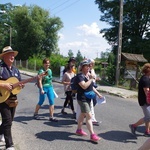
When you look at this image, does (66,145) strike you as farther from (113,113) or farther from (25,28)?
(25,28)

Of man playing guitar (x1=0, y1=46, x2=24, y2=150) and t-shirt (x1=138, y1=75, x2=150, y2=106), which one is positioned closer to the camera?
man playing guitar (x1=0, y1=46, x2=24, y2=150)

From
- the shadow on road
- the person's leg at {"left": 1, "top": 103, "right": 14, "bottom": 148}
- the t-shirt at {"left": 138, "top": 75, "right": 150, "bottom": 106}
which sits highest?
the t-shirt at {"left": 138, "top": 75, "right": 150, "bottom": 106}

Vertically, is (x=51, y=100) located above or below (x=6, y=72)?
below

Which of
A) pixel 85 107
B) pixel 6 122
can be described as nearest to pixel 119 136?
pixel 85 107

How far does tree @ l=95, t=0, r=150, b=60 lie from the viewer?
Answer: 94.2 ft

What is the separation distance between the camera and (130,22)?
1200 inches

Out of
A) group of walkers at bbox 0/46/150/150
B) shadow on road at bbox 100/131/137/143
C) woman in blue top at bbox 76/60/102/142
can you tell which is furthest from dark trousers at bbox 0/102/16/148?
shadow on road at bbox 100/131/137/143

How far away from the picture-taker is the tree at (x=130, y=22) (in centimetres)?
2872

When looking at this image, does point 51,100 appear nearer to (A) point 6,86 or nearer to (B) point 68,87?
(B) point 68,87

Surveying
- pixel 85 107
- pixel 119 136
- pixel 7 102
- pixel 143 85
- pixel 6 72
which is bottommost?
pixel 119 136

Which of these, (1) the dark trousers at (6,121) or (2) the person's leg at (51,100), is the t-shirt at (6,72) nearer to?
(1) the dark trousers at (6,121)

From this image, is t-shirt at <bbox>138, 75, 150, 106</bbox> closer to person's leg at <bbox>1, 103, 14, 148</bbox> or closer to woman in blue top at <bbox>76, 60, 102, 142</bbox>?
woman in blue top at <bbox>76, 60, 102, 142</bbox>

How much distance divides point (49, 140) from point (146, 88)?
7.47 ft

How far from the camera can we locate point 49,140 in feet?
17.3
